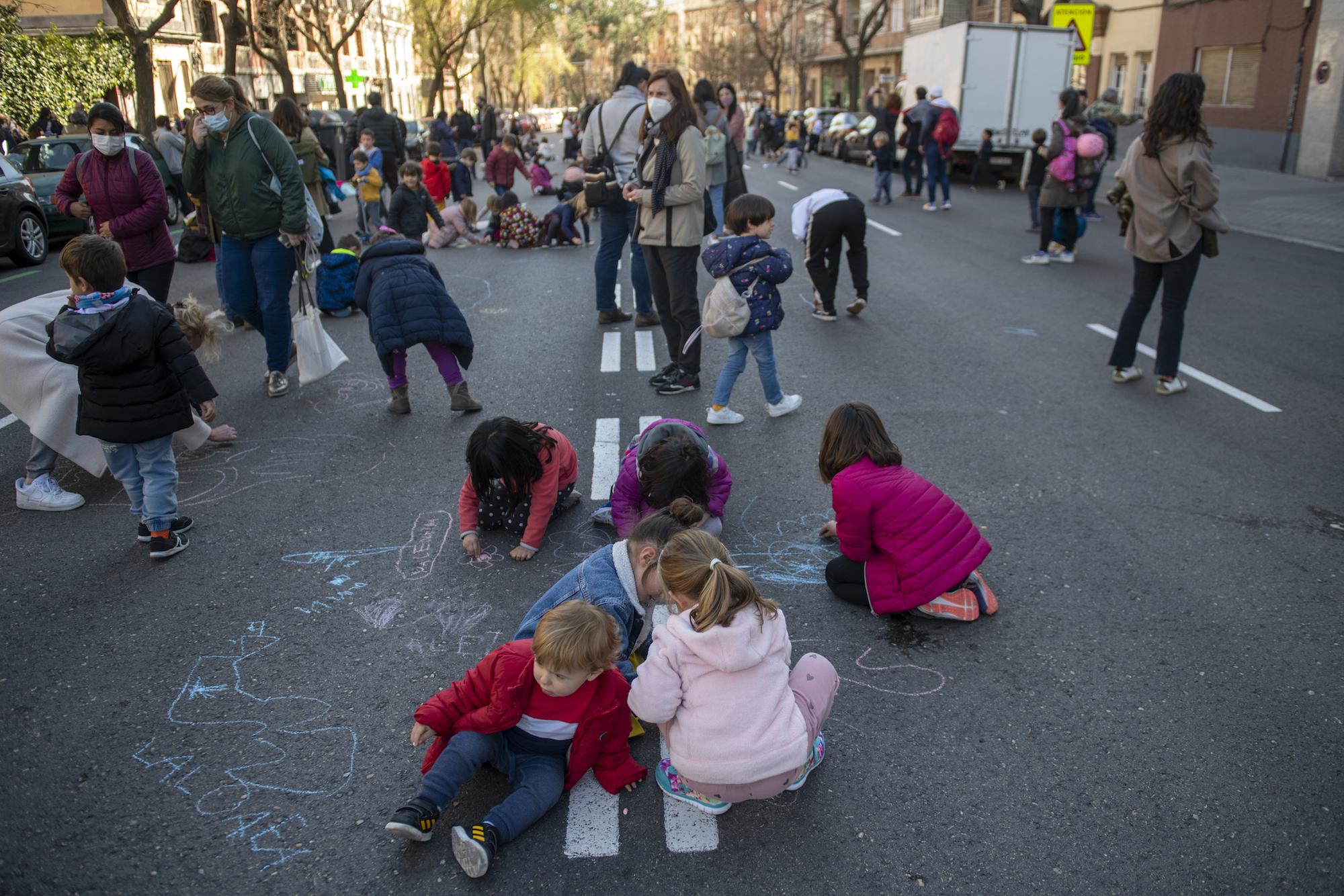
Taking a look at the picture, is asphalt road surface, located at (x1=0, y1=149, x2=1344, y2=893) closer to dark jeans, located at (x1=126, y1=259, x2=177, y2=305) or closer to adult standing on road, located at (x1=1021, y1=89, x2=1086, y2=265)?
dark jeans, located at (x1=126, y1=259, x2=177, y2=305)

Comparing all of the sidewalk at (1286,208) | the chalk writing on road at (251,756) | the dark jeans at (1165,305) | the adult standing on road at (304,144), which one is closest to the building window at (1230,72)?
the sidewalk at (1286,208)

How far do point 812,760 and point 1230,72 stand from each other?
87.8 ft

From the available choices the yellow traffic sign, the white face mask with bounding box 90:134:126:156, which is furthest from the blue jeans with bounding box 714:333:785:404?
the yellow traffic sign

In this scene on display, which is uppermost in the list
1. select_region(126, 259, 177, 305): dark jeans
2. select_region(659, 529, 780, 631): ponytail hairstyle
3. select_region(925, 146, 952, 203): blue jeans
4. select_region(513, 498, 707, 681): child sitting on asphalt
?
select_region(925, 146, 952, 203): blue jeans

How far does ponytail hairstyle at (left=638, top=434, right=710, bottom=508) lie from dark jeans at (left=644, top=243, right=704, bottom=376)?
2578 mm

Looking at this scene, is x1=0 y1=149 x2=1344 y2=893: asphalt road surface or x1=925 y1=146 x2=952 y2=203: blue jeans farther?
x1=925 y1=146 x2=952 y2=203: blue jeans

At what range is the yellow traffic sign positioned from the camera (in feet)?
67.9

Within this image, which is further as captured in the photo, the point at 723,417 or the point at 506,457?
the point at 723,417

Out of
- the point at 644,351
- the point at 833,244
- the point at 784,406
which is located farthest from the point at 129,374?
the point at 833,244

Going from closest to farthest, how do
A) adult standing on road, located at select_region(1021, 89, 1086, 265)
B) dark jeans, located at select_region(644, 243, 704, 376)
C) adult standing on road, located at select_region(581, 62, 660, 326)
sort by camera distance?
1. dark jeans, located at select_region(644, 243, 704, 376)
2. adult standing on road, located at select_region(581, 62, 660, 326)
3. adult standing on road, located at select_region(1021, 89, 1086, 265)

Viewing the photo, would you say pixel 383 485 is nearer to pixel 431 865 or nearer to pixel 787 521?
pixel 787 521

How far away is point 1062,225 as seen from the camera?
11.9 m

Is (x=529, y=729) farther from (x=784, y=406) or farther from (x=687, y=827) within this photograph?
(x=784, y=406)

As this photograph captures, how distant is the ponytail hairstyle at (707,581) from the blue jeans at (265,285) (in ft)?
15.4
